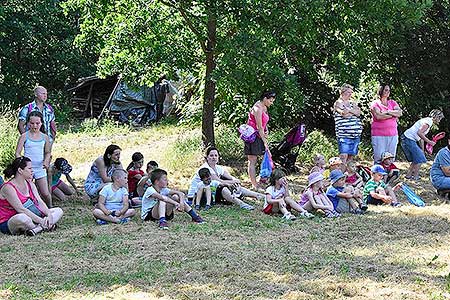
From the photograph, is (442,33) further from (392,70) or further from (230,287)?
(230,287)

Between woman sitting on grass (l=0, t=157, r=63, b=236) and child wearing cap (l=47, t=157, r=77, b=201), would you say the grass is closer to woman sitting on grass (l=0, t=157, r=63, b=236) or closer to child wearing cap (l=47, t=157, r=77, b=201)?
woman sitting on grass (l=0, t=157, r=63, b=236)

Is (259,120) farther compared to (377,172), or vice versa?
(259,120)

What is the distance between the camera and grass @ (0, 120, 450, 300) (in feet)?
16.6

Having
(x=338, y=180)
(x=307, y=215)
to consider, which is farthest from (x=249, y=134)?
(x=307, y=215)

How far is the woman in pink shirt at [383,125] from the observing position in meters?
9.96

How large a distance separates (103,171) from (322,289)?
14.1ft

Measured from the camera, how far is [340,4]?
9.95 meters

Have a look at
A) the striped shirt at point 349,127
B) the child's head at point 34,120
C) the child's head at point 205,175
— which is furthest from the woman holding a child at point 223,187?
the child's head at point 34,120

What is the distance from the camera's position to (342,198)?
8.17 metres

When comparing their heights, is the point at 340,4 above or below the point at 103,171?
above

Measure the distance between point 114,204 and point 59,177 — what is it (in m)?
1.79

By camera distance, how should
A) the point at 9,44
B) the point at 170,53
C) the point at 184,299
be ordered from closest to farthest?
the point at 184,299 < the point at 170,53 < the point at 9,44

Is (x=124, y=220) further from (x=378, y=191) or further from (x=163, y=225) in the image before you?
(x=378, y=191)

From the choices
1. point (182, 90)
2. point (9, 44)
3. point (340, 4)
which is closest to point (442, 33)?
point (340, 4)
